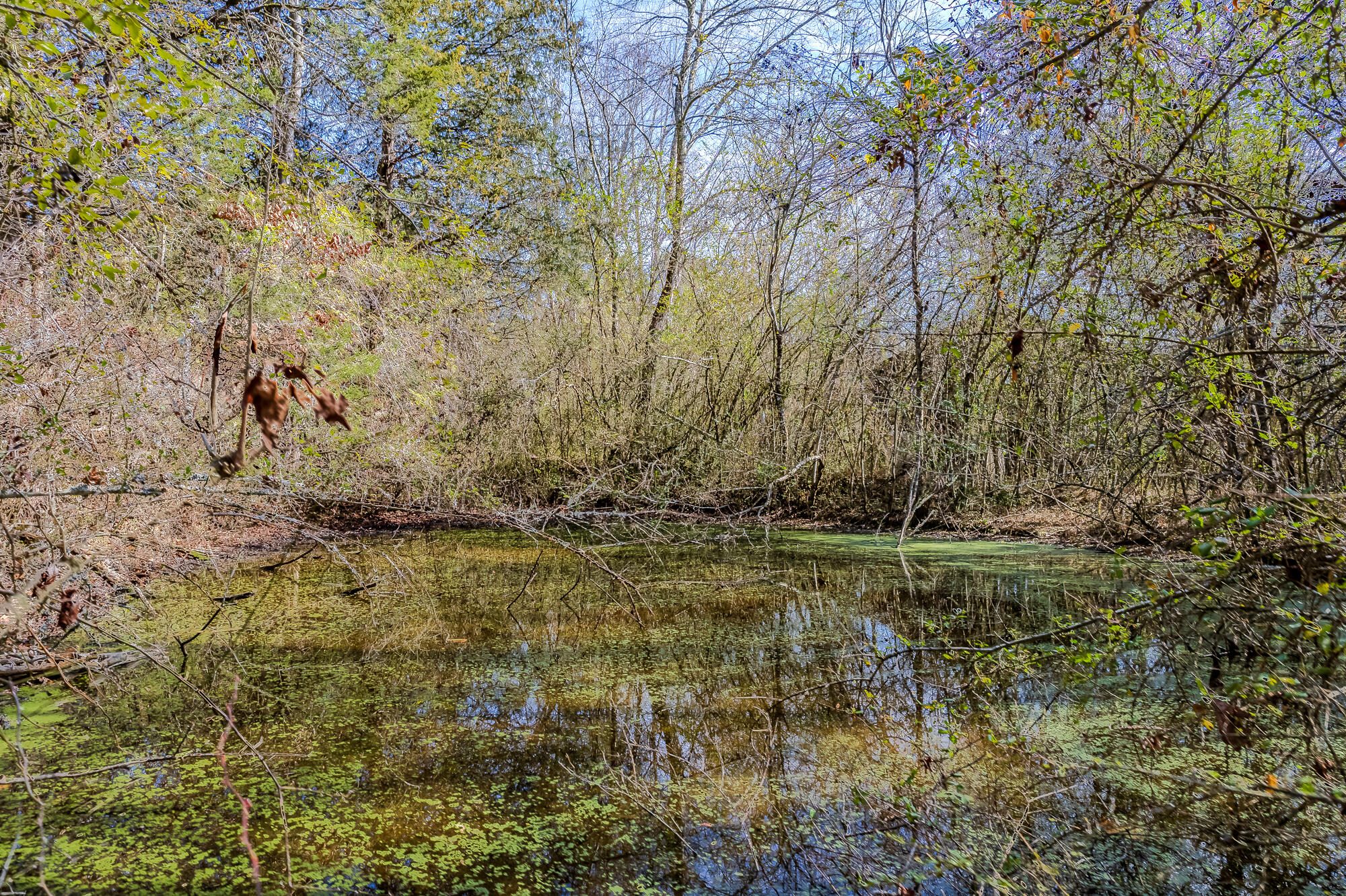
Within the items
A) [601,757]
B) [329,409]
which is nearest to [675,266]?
[601,757]

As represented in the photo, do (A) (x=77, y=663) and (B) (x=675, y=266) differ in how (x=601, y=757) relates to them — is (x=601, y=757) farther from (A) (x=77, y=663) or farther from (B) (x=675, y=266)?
(B) (x=675, y=266)

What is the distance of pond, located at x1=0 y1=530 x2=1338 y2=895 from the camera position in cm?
263

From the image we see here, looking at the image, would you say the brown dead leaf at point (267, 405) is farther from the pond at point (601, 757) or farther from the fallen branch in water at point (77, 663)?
the fallen branch in water at point (77, 663)

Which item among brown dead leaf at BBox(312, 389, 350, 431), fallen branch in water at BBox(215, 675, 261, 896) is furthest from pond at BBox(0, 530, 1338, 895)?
brown dead leaf at BBox(312, 389, 350, 431)

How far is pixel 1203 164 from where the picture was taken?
14.4ft

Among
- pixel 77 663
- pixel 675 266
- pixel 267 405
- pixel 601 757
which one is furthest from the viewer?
pixel 675 266

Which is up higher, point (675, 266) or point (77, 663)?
point (675, 266)

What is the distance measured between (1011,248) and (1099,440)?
127 cm

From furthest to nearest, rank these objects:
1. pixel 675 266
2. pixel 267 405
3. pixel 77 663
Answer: pixel 675 266
pixel 77 663
pixel 267 405

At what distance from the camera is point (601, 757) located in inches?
140

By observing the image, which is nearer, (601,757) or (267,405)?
(267,405)

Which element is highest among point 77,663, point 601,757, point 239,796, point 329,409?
point 329,409

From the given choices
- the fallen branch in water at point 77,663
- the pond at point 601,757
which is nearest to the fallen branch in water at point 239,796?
the pond at point 601,757

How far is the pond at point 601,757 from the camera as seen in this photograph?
2.63 m
